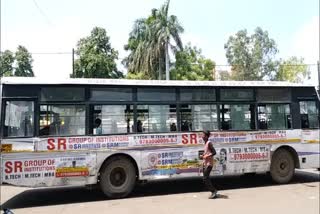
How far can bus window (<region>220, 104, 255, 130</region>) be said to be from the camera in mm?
11625

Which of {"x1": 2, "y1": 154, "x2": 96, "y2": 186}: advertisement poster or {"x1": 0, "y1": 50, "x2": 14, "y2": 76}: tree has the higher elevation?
{"x1": 0, "y1": 50, "x2": 14, "y2": 76}: tree

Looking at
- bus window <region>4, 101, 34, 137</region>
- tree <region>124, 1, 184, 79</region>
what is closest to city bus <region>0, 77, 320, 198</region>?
bus window <region>4, 101, 34, 137</region>

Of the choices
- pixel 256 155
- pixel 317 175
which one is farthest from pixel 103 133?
pixel 317 175

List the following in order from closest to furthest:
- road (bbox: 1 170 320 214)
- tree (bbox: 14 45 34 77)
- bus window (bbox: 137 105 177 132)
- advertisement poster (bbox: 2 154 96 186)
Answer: road (bbox: 1 170 320 214)
advertisement poster (bbox: 2 154 96 186)
bus window (bbox: 137 105 177 132)
tree (bbox: 14 45 34 77)

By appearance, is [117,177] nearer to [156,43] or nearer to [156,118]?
[156,118]

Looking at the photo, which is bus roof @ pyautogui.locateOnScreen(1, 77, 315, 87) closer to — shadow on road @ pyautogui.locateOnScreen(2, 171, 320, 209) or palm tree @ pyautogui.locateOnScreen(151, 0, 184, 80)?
shadow on road @ pyautogui.locateOnScreen(2, 171, 320, 209)

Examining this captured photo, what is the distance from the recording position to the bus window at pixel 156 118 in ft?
35.3

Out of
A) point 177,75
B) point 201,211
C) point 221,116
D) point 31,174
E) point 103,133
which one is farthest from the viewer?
point 177,75

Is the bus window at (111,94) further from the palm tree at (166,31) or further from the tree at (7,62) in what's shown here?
the tree at (7,62)

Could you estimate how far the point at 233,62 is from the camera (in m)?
51.0

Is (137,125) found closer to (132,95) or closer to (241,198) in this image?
(132,95)

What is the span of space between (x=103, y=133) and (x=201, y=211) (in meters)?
3.14

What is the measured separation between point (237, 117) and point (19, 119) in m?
5.59

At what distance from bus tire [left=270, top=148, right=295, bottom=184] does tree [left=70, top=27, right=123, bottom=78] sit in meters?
22.9
